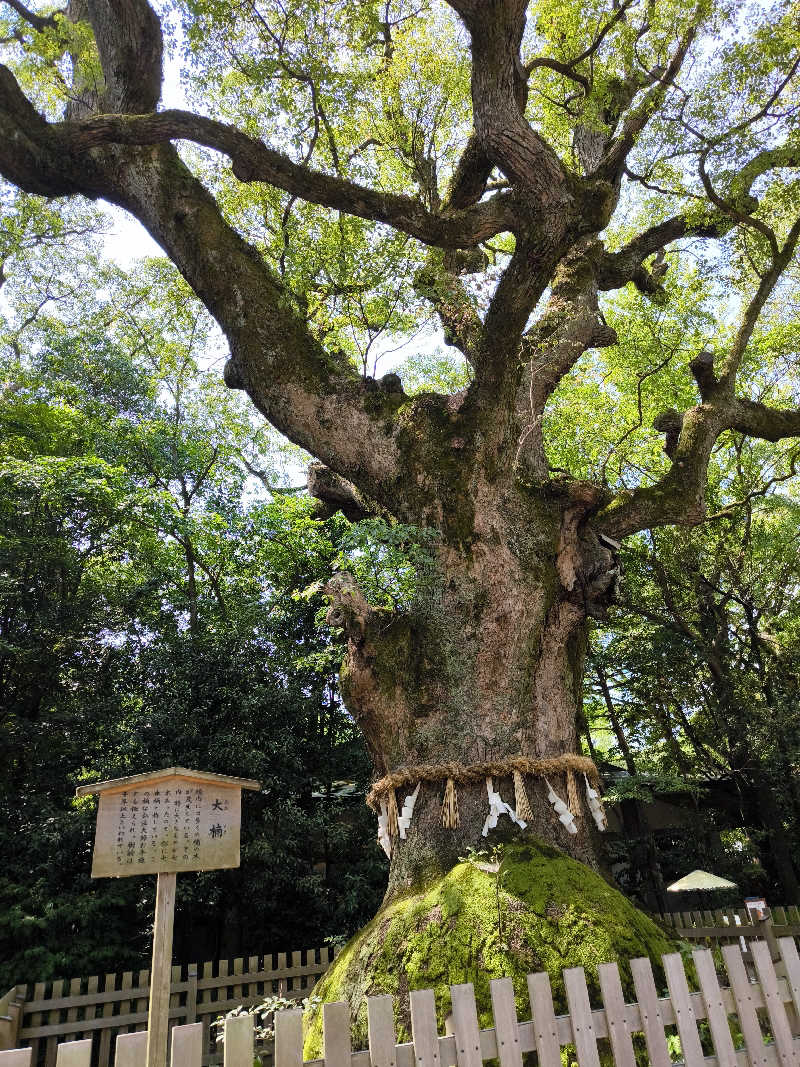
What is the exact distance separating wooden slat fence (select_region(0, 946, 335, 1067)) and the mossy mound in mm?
2467

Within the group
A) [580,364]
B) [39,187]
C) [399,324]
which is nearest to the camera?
[39,187]

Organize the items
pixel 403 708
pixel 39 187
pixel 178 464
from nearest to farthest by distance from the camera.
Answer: pixel 403 708, pixel 39 187, pixel 178 464

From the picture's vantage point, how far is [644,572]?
442 inches

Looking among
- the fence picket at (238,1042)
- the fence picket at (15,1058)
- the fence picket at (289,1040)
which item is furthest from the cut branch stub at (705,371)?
the fence picket at (15,1058)

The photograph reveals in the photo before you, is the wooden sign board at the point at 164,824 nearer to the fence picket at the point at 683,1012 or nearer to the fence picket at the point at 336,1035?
the fence picket at the point at 336,1035

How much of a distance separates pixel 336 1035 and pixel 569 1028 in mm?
975

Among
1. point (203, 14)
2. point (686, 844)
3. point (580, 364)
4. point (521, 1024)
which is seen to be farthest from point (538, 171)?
point (686, 844)

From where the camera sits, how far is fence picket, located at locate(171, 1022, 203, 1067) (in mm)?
2057

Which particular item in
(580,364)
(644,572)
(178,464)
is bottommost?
(644,572)

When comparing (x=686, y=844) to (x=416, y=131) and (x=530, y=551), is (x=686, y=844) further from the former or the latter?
(x=416, y=131)

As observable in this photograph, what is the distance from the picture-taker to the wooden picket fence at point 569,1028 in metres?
2.17

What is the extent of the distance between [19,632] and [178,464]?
3.76 metres

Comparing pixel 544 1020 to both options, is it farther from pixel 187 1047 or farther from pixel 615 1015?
pixel 187 1047

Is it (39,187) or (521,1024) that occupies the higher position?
(39,187)
